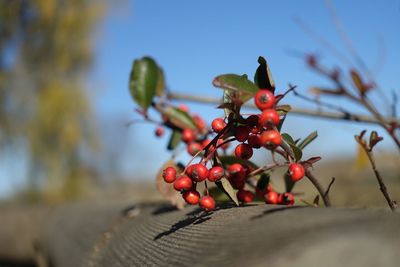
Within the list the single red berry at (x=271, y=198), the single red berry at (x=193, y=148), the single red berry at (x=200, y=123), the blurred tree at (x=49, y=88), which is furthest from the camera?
the blurred tree at (x=49, y=88)

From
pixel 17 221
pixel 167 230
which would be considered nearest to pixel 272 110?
pixel 167 230

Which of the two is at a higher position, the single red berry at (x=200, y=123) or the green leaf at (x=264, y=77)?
the green leaf at (x=264, y=77)

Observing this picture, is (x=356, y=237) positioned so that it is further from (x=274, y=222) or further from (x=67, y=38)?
(x=67, y=38)

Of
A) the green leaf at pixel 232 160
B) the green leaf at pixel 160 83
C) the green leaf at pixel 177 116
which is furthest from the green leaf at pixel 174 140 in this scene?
the green leaf at pixel 232 160

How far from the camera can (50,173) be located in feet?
21.2

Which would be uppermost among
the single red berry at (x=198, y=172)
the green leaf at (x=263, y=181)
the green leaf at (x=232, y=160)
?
the single red berry at (x=198, y=172)

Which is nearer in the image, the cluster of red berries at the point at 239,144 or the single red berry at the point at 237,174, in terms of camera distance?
the cluster of red berries at the point at 239,144

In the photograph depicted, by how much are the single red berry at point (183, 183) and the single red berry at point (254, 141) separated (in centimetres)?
11

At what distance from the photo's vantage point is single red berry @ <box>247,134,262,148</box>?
63 centimetres

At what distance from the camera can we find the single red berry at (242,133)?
0.64 metres

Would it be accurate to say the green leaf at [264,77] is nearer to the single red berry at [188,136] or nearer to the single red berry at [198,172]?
the single red berry at [198,172]

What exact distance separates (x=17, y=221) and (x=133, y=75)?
87.7 inches

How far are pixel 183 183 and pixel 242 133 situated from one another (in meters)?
0.12

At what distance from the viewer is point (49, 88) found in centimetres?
636
